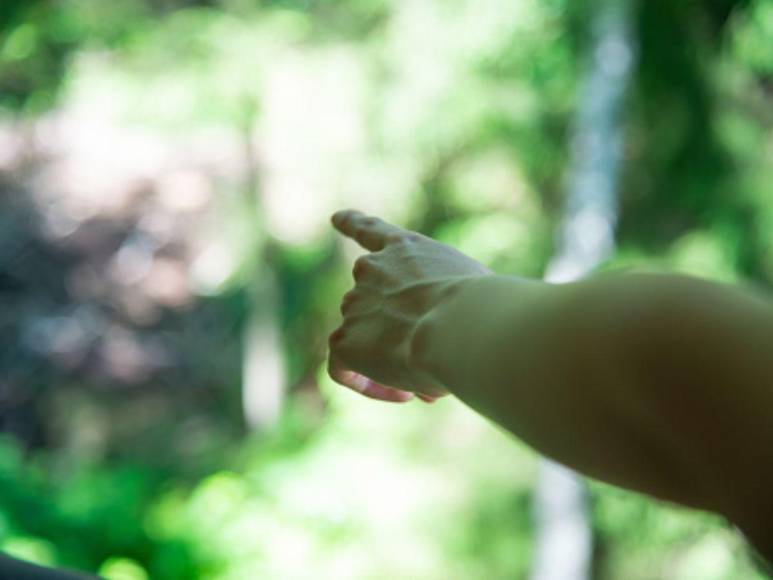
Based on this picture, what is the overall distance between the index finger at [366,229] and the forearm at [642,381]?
173 millimetres

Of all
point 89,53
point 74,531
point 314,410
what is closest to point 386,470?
point 74,531

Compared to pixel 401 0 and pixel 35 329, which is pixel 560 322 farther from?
pixel 35 329

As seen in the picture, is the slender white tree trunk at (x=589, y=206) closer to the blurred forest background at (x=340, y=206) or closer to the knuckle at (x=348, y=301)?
the blurred forest background at (x=340, y=206)

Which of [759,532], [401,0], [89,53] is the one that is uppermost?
[759,532]

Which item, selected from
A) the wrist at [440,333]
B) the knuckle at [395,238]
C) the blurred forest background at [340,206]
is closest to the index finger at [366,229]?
the knuckle at [395,238]

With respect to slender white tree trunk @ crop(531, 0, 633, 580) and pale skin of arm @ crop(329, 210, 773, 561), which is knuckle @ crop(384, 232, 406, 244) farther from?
slender white tree trunk @ crop(531, 0, 633, 580)

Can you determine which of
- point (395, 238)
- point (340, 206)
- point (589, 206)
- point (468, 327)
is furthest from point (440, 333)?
point (340, 206)

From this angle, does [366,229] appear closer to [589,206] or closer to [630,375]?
[630,375]

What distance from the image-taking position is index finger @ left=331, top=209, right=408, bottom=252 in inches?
26.5

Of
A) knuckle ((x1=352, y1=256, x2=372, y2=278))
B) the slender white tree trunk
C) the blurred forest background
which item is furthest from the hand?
the slender white tree trunk

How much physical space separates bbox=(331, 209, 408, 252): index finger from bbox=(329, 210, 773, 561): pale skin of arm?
112 mm

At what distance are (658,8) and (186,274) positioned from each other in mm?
3555

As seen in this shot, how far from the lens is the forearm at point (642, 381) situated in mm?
413

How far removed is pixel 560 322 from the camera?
470mm
